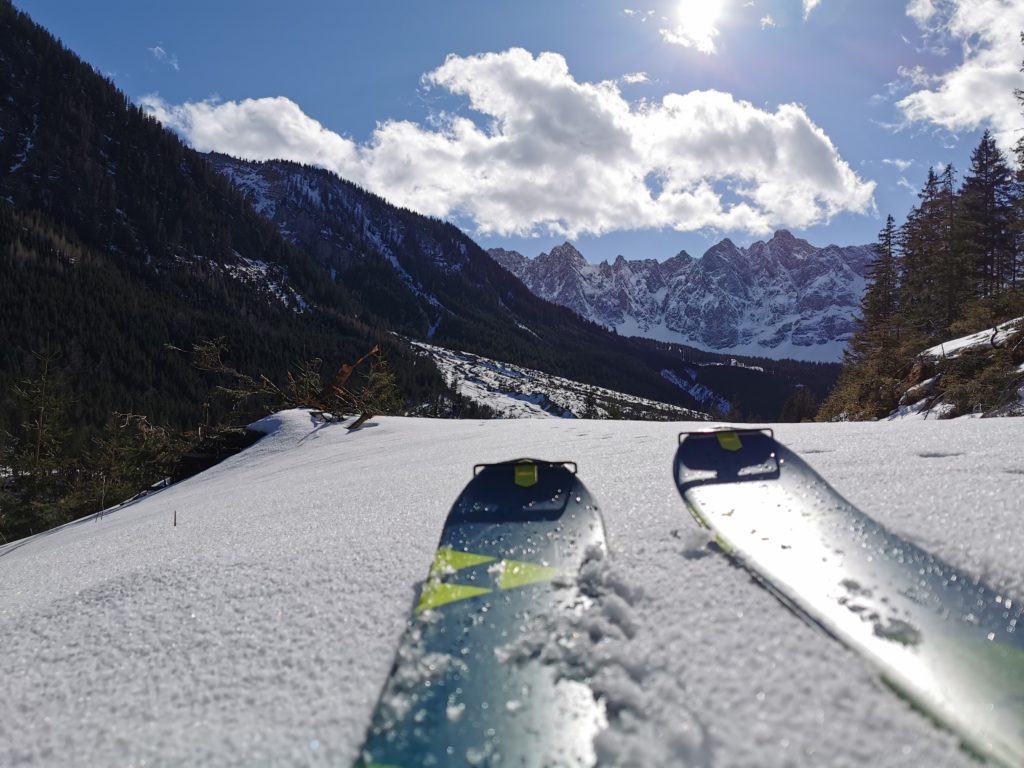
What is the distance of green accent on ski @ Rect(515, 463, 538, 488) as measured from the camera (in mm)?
2391

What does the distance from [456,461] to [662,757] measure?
3.49 metres

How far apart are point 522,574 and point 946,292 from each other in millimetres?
27447

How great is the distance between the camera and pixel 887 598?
1310 millimetres

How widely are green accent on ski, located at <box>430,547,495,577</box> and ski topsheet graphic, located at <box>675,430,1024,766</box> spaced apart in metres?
0.87

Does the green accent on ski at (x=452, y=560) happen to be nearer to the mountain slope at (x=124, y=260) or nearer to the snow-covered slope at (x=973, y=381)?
the snow-covered slope at (x=973, y=381)

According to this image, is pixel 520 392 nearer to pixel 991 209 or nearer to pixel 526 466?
pixel 991 209

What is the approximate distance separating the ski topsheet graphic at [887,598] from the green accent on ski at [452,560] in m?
0.87

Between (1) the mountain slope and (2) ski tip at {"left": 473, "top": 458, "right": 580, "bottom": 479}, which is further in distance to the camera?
(1) the mountain slope

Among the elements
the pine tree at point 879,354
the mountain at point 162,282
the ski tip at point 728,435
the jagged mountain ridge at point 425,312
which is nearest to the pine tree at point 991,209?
the pine tree at point 879,354

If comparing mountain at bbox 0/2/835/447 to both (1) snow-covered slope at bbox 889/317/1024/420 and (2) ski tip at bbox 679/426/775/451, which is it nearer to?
(2) ski tip at bbox 679/426/775/451

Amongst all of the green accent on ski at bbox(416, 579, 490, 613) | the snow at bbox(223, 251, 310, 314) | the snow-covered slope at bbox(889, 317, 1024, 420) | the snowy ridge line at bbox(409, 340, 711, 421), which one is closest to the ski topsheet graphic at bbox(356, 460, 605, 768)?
the green accent on ski at bbox(416, 579, 490, 613)

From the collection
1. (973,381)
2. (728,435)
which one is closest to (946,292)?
(973,381)

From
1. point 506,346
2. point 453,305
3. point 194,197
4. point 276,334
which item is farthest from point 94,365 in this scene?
point 453,305

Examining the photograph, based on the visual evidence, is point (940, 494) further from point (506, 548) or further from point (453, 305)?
point (453, 305)
